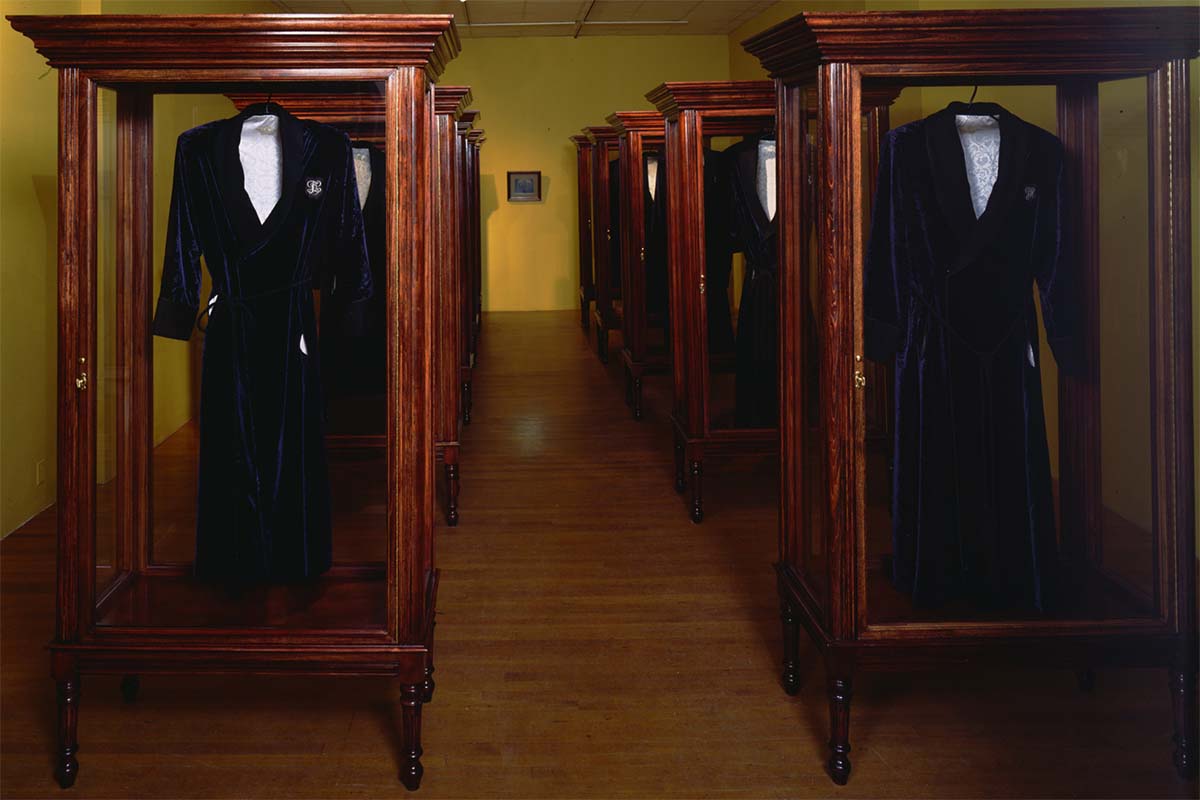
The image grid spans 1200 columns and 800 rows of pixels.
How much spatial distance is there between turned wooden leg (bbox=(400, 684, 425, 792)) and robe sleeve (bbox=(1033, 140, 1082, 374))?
1.82 m

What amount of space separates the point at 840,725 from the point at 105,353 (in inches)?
78.7

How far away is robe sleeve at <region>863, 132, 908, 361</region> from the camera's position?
2.74m

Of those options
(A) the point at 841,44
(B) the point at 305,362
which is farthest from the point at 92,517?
(A) the point at 841,44

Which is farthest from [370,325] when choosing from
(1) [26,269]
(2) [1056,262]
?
(1) [26,269]

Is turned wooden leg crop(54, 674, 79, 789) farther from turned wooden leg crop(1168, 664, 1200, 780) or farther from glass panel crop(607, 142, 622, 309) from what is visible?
glass panel crop(607, 142, 622, 309)

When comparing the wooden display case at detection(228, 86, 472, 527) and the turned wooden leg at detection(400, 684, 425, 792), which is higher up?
the wooden display case at detection(228, 86, 472, 527)

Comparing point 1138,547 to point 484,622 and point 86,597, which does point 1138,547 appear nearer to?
point 484,622

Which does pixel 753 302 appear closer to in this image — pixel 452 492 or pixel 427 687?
pixel 452 492

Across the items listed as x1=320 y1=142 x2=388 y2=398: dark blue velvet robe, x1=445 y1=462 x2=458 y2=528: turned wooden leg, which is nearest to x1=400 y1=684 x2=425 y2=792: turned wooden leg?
x1=320 y1=142 x2=388 y2=398: dark blue velvet robe

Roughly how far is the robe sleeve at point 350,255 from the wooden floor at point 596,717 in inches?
43.2

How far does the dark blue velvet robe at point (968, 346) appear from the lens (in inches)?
109

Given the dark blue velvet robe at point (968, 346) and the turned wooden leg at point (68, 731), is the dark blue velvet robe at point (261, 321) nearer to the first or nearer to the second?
the turned wooden leg at point (68, 731)

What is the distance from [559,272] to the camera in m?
14.0

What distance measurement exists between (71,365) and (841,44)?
191 cm
